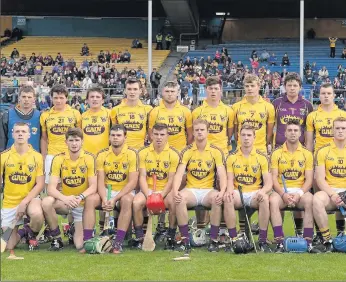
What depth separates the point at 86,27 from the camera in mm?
43625

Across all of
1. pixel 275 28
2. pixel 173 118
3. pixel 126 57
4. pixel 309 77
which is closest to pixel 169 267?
pixel 173 118

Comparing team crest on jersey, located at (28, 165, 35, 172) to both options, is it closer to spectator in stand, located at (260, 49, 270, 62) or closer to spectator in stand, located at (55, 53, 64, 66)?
spectator in stand, located at (260, 49, 270, 62)

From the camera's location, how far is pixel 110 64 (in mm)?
35812

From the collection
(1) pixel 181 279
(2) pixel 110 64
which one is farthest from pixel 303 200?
(2) pixel 110 64

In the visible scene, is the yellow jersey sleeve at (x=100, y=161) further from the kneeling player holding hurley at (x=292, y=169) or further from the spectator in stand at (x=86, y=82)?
the spectator in stand at (x=86, y=82)

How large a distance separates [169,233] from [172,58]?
1111 inches

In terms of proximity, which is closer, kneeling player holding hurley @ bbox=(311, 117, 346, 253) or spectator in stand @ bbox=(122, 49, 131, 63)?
kneeling player holding hurley @ bbox=(311, 117, 346, 253)

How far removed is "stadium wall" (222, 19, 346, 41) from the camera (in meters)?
42.5

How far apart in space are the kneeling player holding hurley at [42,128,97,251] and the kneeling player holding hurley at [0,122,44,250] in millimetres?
158

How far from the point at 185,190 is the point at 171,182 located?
201 millimetres

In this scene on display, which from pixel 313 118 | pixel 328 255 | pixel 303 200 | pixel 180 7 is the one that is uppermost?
pixel 180 7

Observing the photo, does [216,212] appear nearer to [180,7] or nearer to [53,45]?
[180,7]

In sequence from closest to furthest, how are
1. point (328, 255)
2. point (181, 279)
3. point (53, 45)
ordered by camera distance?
point (181, 279)
point (328, 255)
point (53, 45)

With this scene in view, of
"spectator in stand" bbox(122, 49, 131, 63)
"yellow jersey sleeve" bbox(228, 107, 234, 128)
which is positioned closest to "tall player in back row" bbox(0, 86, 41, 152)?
"yellow jersey sleeve" bbox(228, 107, 234, 128)
